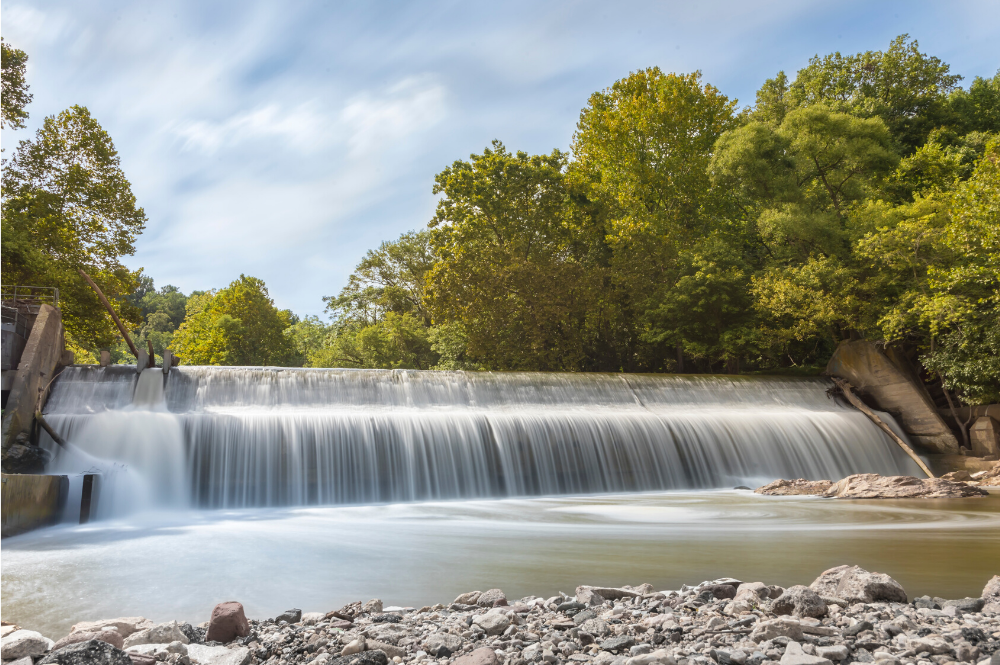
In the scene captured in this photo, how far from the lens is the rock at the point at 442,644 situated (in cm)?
329

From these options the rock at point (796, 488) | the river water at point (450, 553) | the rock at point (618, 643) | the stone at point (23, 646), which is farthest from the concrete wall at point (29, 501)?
the rock at point (796, 488)

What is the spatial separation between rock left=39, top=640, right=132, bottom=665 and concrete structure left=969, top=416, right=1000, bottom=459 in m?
19.2

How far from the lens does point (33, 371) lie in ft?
39.9

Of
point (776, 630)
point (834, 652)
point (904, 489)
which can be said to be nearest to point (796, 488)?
point (904, 489)

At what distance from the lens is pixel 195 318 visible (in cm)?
5188

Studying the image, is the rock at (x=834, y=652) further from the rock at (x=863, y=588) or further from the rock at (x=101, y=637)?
the rock at (x=101, y=637)

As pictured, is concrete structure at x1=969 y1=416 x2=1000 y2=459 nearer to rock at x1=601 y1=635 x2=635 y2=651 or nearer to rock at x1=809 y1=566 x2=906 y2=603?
rock at x1=809 y1=566 x2=906 y2=603

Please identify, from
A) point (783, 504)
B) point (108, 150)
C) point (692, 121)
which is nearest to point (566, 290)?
point (692, 121)

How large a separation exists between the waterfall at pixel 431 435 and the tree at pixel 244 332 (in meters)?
28.3

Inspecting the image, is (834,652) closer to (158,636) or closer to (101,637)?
(158,636)

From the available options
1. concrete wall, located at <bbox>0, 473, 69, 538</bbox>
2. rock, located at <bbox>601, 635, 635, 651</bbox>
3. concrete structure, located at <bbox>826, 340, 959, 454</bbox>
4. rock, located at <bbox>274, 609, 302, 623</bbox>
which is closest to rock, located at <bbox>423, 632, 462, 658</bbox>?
rock, located at <bbox>601, 635, 635, 651</bbox>

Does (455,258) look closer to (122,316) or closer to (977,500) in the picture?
(122,316)

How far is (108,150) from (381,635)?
23.2 meters

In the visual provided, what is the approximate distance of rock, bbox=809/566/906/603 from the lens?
4.00 meters
